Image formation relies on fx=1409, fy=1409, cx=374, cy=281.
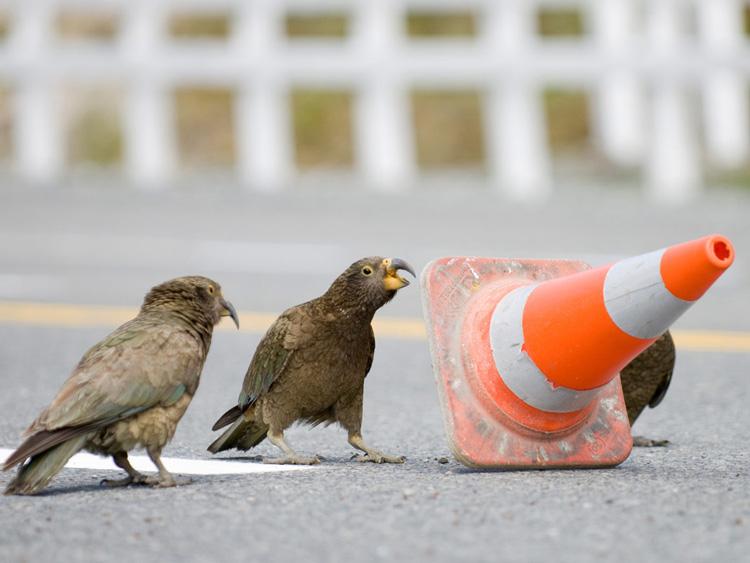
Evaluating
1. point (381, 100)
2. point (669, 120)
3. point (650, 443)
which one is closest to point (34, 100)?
point (381, 100)

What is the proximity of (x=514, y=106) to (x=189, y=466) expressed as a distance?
24.7ft

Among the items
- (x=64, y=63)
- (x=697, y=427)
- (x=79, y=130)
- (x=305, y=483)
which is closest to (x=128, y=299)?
(x=64, y=63)

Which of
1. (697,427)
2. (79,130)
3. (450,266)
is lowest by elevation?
(697,427)

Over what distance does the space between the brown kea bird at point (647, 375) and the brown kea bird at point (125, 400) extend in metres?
1.72

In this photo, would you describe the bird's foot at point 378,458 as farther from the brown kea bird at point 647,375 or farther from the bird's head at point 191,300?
the brown kea bird at point 647,375

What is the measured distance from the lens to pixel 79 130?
15969 millimetres

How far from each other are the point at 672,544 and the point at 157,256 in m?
7.94

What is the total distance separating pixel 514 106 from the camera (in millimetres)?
11961

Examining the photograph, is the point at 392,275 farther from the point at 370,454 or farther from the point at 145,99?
the point at 145,99

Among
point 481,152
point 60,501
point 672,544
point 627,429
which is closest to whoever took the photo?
point 672,544

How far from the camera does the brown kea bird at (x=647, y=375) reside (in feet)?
18.0

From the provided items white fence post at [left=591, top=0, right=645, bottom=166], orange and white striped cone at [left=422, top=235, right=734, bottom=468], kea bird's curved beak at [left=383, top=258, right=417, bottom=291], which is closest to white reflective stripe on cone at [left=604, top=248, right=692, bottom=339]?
orange and white striped cone at [left=422, top=235, right=734, bottom=468]

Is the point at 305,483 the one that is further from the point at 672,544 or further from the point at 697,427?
the point at 697,427

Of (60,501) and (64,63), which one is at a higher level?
(64,63)
